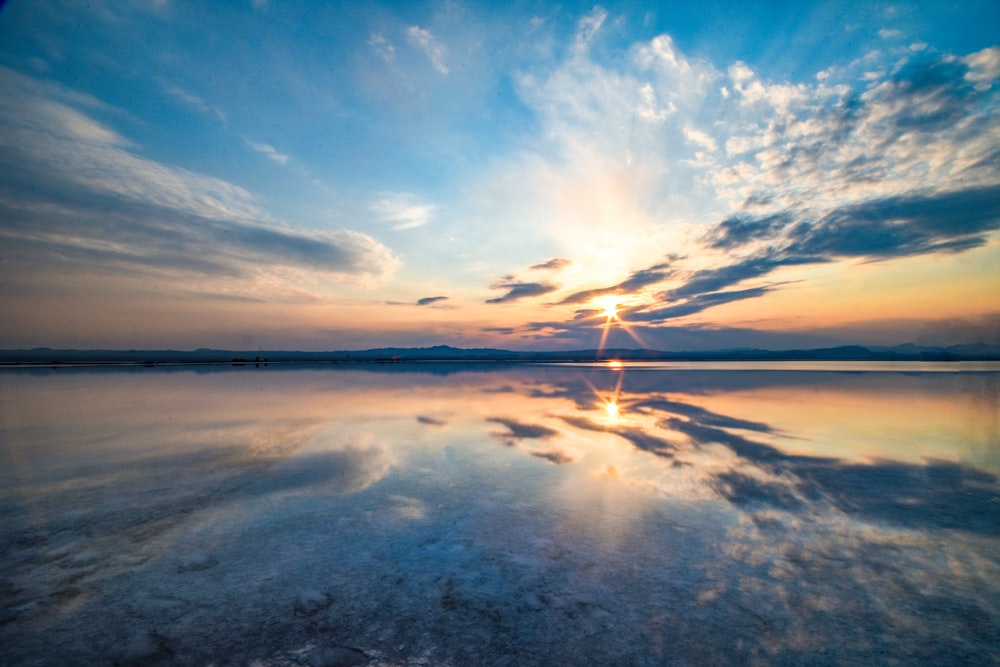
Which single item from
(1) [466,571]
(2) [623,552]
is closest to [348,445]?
(1) [466,571]

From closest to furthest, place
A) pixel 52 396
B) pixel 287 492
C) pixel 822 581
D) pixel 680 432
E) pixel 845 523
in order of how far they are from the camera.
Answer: pixel 822 581 → pixel 845 523 → pixel 287 492 → pixel 680 432 → pixel 52 396

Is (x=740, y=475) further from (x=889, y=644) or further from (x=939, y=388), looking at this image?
(x=939, y=388)

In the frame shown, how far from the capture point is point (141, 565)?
161 inches

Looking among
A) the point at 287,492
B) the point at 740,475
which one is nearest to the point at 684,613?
→ the point at 740,475

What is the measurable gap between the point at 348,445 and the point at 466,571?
594 centimetres

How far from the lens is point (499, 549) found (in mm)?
4445

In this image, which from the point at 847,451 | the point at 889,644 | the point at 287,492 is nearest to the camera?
the point at 889,644

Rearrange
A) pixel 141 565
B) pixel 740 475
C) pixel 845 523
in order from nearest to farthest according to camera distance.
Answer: pixel 141 565
pixel 845 523
pixel 740 475

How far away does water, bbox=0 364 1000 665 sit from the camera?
3010 millimetres

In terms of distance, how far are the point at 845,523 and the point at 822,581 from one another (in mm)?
1835

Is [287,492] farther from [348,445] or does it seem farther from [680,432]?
[680,432]

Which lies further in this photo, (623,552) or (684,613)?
(623,552)

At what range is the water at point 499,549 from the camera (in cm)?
301

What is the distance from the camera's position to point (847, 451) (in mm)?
8719
